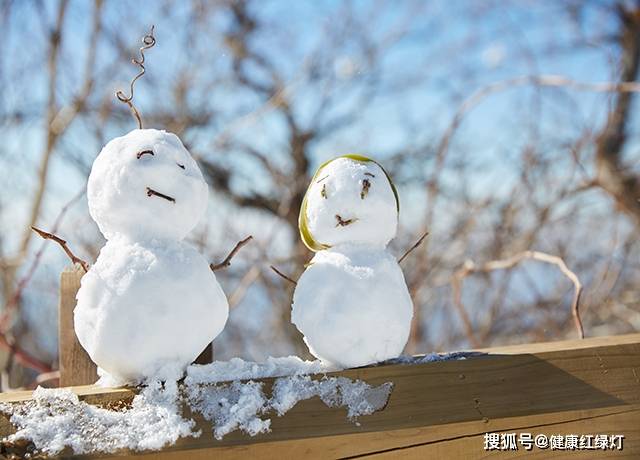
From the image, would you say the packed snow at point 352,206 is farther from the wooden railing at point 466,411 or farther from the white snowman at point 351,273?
the wooden railing at point 466,411

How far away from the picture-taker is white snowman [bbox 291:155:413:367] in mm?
688

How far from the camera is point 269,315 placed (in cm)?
325

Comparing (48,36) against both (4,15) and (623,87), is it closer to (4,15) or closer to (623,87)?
(4,15)

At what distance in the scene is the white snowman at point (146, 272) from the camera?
0.62m

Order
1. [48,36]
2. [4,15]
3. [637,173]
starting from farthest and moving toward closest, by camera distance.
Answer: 1. [637,173]
2. [4,15]
3. [48,36]

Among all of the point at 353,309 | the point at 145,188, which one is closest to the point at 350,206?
the point at 353,309

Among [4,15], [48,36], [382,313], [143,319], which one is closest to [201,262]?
[143,319]

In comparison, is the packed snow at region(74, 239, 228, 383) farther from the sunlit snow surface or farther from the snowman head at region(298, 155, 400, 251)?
the snowman head at region(298, 155, 400, 251)

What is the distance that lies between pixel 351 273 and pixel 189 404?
217 mm

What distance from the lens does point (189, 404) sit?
63 centimetres

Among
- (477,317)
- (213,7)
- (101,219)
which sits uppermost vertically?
(213,7)

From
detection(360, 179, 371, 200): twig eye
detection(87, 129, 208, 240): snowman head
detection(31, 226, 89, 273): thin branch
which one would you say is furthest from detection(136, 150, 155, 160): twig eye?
detection(360, 179, 371, 200): twig eye

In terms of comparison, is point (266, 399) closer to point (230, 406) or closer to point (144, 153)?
point (230, 406)

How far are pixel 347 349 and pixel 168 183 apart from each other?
257mm
